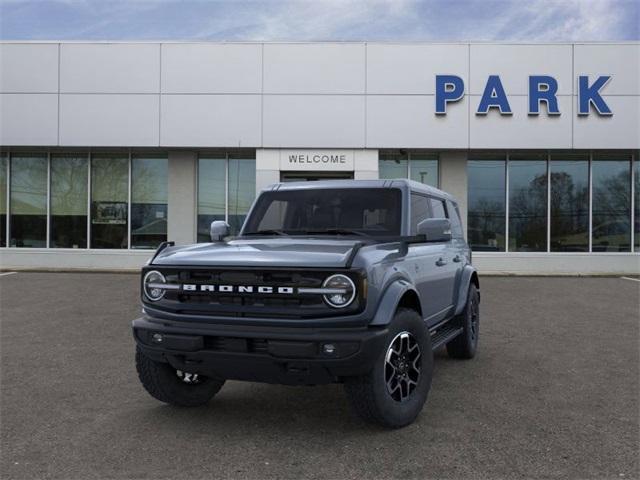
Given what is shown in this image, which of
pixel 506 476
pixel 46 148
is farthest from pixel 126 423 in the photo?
pixel 46 148

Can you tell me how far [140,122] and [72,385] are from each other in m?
12.2

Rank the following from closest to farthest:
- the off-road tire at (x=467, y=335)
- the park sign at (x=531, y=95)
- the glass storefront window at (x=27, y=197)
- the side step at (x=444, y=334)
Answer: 1. the side step at (x=444, y=334)
2. the off-road tire at (x=467, y=335)
3. the park sign at (x=531, y=95)
4. the glass storefront window at (x=27, y=197)

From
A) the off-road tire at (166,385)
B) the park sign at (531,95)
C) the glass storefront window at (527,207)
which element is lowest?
the off-road tire at (166,385)

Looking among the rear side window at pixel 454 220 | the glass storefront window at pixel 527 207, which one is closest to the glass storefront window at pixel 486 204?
the glass storefront window at pixel 527 207

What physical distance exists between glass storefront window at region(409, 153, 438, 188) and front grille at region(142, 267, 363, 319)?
13.6 m

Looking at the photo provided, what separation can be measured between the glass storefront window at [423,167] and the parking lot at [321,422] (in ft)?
32.9

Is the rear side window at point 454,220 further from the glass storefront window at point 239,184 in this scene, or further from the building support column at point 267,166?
the glass storefront window at point 239,184

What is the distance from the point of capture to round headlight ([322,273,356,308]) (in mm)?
3531

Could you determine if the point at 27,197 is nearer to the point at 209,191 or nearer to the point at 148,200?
the point at 148,200

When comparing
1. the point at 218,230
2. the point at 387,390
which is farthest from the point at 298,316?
the point at 218,230

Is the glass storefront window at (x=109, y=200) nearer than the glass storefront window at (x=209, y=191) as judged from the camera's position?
No

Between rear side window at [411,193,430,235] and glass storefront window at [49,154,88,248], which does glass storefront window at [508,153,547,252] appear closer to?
rear side window at [411,193,430,235]

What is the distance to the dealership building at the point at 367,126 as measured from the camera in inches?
620

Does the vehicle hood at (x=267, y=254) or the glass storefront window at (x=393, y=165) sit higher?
the glass storefront window at (x=393, y=165)
